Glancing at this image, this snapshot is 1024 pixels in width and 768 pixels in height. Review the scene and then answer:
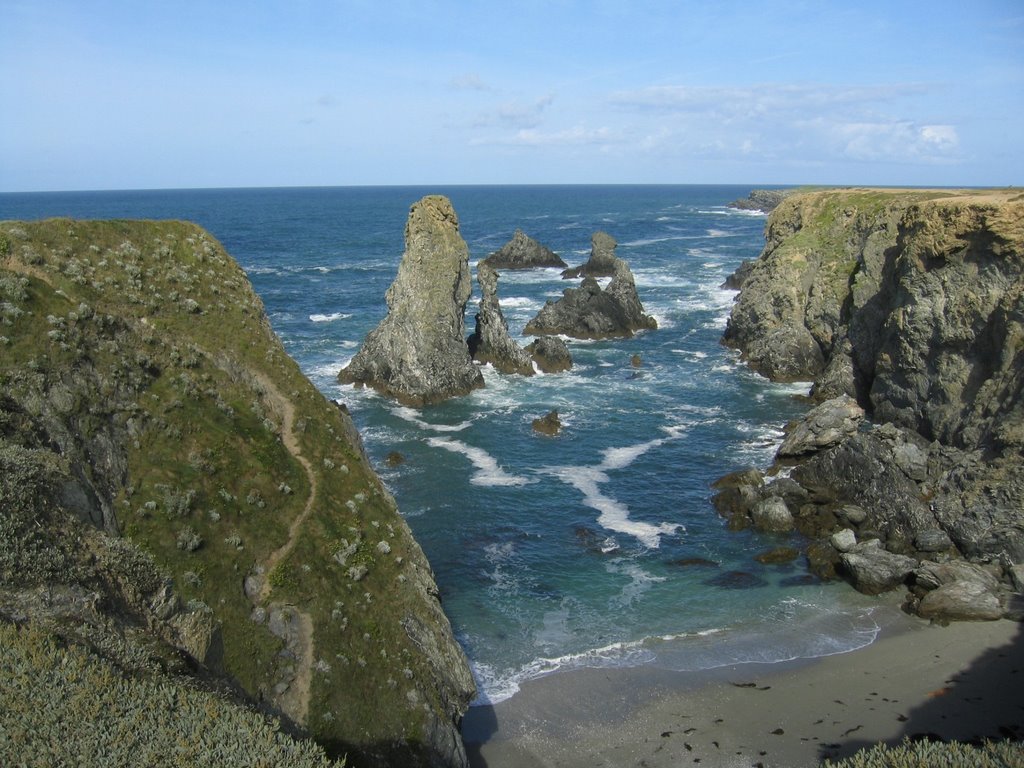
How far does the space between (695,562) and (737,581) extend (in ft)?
8.25

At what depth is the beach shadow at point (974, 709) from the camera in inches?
1061

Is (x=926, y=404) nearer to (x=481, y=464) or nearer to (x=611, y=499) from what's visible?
(x=611, y=499)

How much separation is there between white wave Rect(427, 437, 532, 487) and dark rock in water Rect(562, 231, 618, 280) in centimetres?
6722

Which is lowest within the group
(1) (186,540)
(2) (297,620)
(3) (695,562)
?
(3) (695,562)

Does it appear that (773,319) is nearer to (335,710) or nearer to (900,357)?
(900,357)

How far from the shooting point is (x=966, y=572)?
35.9 metres

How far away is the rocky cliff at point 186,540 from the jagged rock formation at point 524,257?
329 feet

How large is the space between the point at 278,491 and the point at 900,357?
45.8 meters

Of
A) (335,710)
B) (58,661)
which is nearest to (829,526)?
(335,710)

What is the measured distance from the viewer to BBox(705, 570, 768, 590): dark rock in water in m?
37.3

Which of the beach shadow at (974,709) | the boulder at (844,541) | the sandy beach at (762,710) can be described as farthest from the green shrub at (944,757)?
the boulder at (844,541)

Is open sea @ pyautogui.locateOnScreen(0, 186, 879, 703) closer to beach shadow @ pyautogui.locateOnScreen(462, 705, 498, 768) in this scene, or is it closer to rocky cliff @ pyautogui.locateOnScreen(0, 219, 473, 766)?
beach shadow @ pyautogui.locateOnScreen(462, 705, 498, 768)

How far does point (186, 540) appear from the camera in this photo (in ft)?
80.6

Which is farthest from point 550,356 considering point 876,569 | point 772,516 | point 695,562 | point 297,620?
point 297,620
